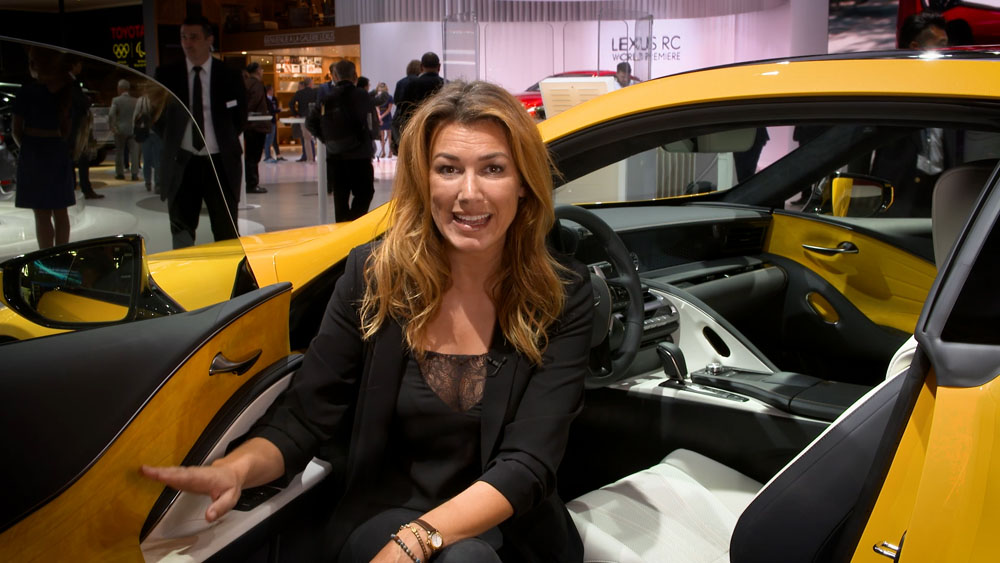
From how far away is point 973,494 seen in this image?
104 cm

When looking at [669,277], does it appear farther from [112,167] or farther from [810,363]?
[112,167]

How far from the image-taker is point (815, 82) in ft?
4.87

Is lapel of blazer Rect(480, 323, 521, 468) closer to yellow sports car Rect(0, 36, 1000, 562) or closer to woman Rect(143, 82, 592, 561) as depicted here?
woman Rect(143, 82, 592, 561)

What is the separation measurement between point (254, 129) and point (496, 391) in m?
8.60

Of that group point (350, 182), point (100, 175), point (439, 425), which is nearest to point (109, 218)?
point (100, 175)

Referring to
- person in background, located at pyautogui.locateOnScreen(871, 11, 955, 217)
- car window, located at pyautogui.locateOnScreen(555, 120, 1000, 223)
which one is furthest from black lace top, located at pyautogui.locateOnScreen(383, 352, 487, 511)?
person in background, located at pyautogui.locateOnScreen(871, 11, 955, 217)

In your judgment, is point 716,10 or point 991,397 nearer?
point 991,397

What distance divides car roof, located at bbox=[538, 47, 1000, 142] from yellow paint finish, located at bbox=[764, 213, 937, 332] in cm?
158

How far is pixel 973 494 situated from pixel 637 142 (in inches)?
40.6

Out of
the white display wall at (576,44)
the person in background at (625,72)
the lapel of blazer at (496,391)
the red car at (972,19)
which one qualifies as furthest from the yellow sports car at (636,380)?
the white display wall at (576,44)

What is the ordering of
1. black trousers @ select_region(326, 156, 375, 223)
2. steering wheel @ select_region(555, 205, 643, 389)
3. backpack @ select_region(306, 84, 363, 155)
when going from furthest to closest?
black trousers @ select_region(326, 156, 375, 223) → backpack @ select_region(306, 84, 363, 155) → steering wheel @ select_region(555, 205, 643, 389)

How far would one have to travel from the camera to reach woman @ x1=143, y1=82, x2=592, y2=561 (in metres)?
1.54

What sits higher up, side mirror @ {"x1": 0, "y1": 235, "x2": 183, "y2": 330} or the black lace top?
side mirror @ {"x1": 0, "y1": 235, "x2": 183, "y2": 330}

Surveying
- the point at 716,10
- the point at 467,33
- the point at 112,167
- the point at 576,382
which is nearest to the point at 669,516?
the point at 576,382
